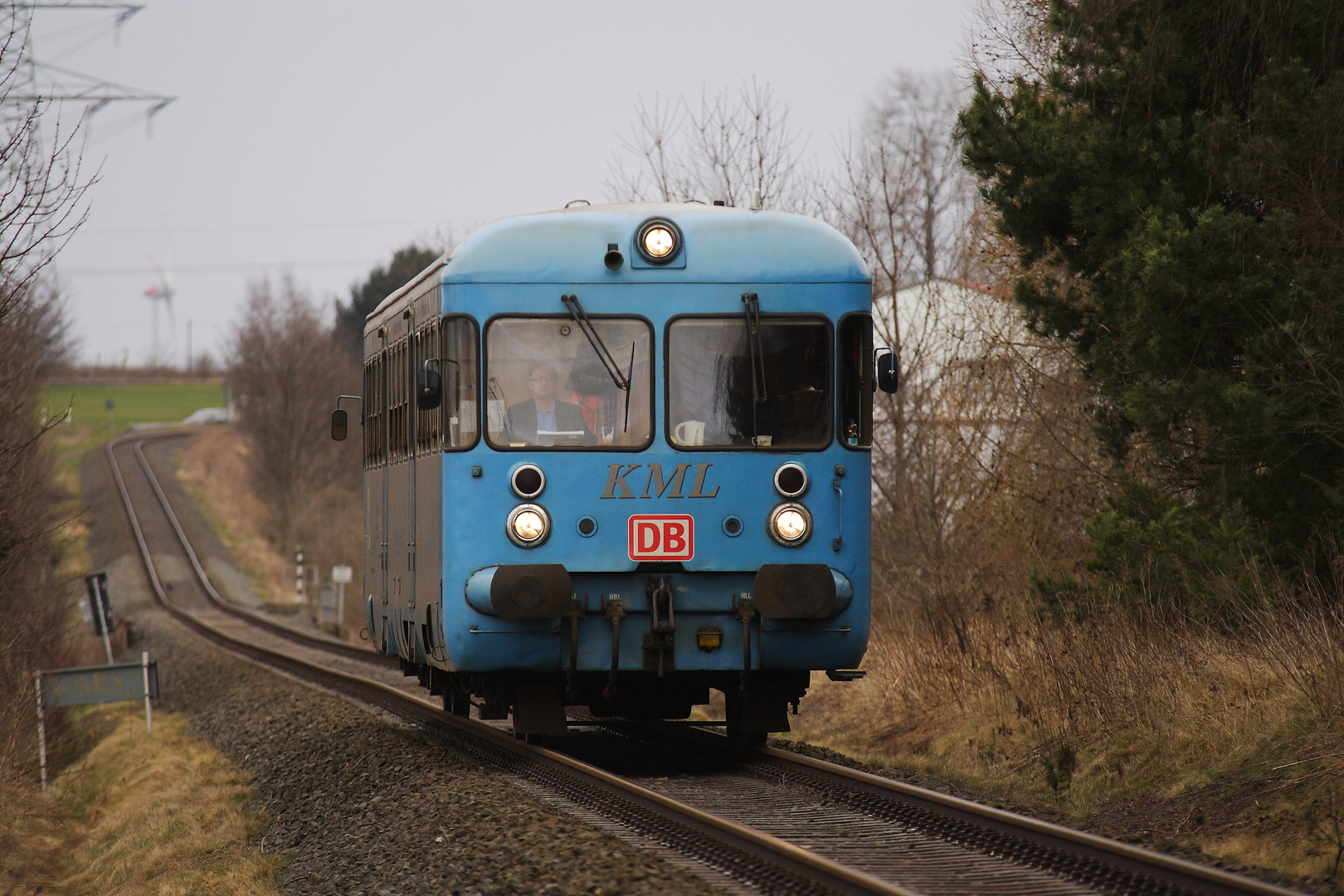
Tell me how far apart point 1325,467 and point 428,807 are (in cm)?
658

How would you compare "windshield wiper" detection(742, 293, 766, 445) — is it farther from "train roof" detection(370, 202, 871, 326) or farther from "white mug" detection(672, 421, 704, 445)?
"white mug" detection(672, 421, 704, 445)

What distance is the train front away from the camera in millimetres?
8844

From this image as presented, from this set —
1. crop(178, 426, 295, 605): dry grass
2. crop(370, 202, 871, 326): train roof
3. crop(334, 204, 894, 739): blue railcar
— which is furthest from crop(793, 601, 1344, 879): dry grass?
crop(178, 426, 295, 605): dry grass

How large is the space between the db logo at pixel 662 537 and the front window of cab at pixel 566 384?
1.49 feet

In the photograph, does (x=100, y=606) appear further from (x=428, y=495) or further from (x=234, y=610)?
(x=428, y=495)

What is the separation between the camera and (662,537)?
8.90 m

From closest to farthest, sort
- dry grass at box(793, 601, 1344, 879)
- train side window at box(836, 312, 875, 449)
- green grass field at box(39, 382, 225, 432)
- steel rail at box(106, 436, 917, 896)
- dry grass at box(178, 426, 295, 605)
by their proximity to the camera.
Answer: steel rail at box(106, 436, 917, 896) → dry grass at box(793, 601, 1344, 879) → train side window at box(836, 312, 875, 449) → dry grass at box(178, 426, 295, 605) → green grass field at box(39, 382, 225, 432)

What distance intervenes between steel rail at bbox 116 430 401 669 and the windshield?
7.74m

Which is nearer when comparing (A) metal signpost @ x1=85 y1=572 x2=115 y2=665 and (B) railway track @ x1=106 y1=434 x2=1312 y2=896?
(B) railway track @ x1=106 y1=434 x2=1312 y2=896

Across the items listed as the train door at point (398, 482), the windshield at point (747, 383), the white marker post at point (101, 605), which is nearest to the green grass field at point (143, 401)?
the white marker post at point (101, 605)

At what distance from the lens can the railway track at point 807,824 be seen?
5992 millimetres

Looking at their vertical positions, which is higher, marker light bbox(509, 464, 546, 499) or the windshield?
the windshield

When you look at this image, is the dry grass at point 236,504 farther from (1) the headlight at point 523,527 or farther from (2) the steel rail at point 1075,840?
(2) the steel rail at point 1075,840

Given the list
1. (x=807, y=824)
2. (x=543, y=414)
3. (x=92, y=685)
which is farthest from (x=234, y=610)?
(x=807, y=824)
